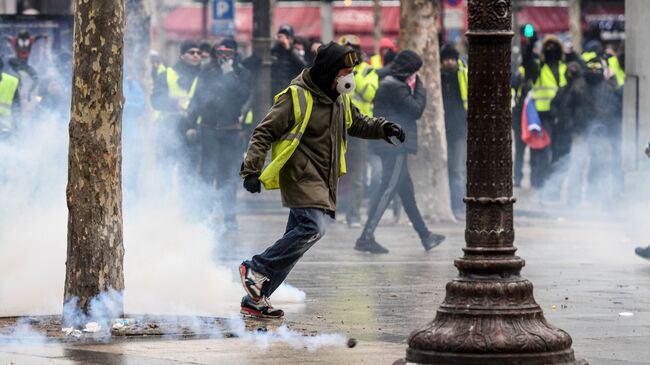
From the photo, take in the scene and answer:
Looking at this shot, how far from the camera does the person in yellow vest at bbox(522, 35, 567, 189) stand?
2180 centimetres

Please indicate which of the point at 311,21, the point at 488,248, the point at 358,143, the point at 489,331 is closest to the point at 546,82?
the point at 358,143

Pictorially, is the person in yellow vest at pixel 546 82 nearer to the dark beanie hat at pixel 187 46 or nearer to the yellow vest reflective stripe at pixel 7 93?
the dark beanie hat at pixel 187 46

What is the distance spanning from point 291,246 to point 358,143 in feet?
31.4

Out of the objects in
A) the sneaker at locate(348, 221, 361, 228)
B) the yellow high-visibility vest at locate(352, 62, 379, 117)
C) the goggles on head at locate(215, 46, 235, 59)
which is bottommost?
the sneaker at locate(348, 221, 361, 228)

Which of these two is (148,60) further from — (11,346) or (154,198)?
(11,346)

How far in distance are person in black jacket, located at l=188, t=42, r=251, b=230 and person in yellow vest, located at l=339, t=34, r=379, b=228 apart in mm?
1249

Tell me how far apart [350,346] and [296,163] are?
176cm

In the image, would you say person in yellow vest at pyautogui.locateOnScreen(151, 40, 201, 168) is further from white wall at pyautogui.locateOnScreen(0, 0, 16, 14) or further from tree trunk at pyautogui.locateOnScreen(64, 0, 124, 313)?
white wall at pyautogui.locateOnScreen(0, 0, 16, 14)

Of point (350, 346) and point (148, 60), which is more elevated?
point (148, 60)

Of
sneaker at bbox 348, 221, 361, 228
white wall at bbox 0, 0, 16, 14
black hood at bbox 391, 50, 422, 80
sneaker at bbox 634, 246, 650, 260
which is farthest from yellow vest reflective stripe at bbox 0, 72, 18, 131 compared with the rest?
white wall at bbox 0, 0, 16, 14

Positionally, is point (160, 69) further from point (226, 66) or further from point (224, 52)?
point (224, 52)

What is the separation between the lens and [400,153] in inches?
594

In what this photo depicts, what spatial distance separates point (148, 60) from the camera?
22.0 m

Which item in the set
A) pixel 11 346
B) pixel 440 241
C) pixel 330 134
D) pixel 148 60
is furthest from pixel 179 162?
pixel 11 346
